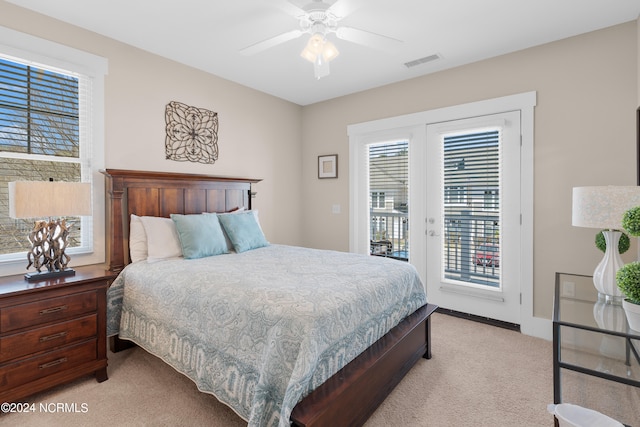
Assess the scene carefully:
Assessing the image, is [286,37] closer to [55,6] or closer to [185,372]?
[55,6]

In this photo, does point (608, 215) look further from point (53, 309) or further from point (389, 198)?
point (53, 309)

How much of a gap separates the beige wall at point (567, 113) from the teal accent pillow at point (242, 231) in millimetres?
2346

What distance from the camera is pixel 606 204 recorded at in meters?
1.79

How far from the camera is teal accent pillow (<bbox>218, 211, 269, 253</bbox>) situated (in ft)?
9.95

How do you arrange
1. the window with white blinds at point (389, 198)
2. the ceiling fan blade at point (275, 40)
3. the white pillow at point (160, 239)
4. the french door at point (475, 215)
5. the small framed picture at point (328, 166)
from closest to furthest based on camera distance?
the ceiling fan blade at point (275, 40), the white pillow at point (160, 239), the french door at point (475, 215), the window with white blinds at point (389, 198), the small framed picture at point (328, 166)

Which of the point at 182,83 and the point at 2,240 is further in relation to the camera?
the point at 182,83

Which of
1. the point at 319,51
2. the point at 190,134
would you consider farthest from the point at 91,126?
the point at 319,51

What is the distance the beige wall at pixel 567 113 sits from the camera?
101 inches

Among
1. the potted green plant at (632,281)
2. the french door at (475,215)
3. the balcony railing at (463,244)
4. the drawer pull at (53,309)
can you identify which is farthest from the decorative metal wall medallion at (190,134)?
the potted green plant at (632,281)

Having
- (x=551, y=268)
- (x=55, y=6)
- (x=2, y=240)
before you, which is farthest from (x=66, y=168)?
(x=551, y=268)

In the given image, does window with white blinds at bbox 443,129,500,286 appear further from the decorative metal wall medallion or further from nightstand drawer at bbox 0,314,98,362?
nightstand drawer at bbox 0,314,98,362

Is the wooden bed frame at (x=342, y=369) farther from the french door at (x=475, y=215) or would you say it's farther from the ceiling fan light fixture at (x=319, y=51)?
the ceiling fan light fixture at (x=319, y=51)

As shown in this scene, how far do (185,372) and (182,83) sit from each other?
2.74m

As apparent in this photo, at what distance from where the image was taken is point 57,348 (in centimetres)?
203
